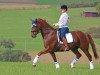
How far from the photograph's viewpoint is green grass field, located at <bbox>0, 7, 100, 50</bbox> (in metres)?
45.1

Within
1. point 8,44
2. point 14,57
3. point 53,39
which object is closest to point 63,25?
point 53,39

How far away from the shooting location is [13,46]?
39688 millimetres

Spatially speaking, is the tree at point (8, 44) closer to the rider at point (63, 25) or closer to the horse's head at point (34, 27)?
the horse's head at point (34, 27)

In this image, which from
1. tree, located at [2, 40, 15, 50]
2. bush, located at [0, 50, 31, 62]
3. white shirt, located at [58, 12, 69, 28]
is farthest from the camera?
tree, located at [2, 40, 15, 50]

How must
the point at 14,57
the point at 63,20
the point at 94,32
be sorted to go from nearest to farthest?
the point at 63,20
the point at 14,57
the point at 94,32

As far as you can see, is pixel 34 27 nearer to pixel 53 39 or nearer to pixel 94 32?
pixel 53 39

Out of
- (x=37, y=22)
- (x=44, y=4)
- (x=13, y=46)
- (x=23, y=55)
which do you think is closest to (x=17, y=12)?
(x=44, y=4)

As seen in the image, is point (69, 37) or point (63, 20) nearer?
point (63, 20)

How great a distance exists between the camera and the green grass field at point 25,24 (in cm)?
4512

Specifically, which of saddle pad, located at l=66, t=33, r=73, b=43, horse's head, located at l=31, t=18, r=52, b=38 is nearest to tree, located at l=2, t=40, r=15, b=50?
horse's head, located at l=31, t=18, r=52, b=38

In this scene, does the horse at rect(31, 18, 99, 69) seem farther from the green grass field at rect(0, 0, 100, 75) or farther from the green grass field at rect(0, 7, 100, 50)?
the green grass field at rect(0, 7, 100, 50)

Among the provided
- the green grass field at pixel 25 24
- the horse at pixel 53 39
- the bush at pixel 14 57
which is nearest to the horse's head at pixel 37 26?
the horse at pixel 53 39

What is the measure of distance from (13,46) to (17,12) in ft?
128

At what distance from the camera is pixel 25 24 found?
62.9m
